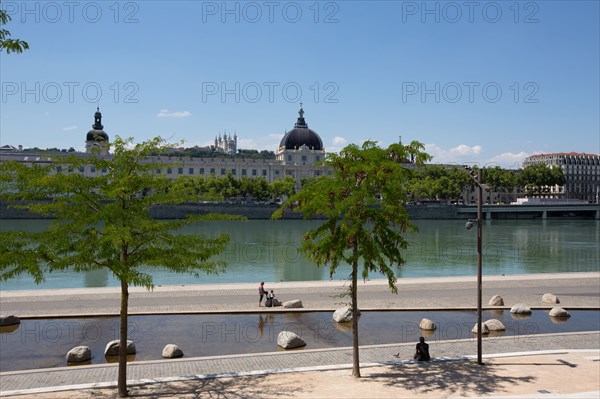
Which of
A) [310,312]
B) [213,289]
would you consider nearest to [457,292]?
[310,312]

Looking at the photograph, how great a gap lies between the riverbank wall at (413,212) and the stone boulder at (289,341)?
88.7 m

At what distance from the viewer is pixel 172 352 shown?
698 inches

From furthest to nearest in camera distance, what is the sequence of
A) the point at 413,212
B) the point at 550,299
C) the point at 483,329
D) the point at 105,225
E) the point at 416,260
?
1. the point at 413,212
2. the point at 416,260
3. the point at 550,299
4. the point at 483,329
5. the point at 105,225

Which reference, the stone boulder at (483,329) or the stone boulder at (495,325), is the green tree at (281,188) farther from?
the stone boulder at (483,329)

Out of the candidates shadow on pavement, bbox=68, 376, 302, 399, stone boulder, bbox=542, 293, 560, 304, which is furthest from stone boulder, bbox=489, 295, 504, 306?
shadow on pavement, bbox=68, 376, 302, 399

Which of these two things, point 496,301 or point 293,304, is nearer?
point 293,304

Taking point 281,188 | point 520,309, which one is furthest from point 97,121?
point 520,309

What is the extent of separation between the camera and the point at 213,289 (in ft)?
98.3

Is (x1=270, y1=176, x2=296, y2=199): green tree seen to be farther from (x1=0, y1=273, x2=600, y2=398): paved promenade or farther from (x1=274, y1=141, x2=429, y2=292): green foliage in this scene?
(x1=274, y1=141, x2=429, y2=292): green foliage

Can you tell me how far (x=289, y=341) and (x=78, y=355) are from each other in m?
6.52

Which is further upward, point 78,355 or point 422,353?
point 422,353

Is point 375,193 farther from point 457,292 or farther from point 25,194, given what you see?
point 457,292

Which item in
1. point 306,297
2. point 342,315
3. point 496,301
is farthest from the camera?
point 306,297

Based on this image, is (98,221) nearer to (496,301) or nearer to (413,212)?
(496,301)
